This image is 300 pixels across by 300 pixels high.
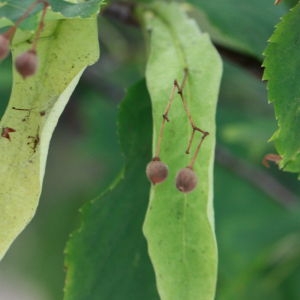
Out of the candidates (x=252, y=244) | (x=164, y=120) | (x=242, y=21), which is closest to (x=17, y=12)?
(x=164, y=120)

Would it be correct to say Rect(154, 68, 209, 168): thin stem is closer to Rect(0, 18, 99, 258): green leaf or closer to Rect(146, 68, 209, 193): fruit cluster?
Rect(146, 68, 209, 193): fruit cluster

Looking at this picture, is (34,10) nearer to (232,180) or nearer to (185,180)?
(185,180)

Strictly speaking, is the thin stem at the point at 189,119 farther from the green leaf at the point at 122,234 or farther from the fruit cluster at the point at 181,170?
the green leaf at the point at 122,234

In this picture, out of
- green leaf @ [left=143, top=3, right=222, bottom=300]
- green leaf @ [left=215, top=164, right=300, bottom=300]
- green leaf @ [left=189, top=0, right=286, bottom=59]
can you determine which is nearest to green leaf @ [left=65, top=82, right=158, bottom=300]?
green leaf @ [left=143, top=3, right=222, bottom=300]

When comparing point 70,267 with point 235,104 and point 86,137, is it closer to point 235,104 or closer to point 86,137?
point 235,104

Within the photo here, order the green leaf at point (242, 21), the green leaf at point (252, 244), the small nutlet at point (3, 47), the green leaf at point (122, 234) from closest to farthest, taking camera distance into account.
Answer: the small nutlet at point (3, 47) < the green leaf at point (122, 234) < the green leaf at point (242, 21) < the green leaf at point (252, 244)

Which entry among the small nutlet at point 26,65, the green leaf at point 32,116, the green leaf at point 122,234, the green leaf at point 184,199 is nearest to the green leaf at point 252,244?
the green leaf at point 122,234
